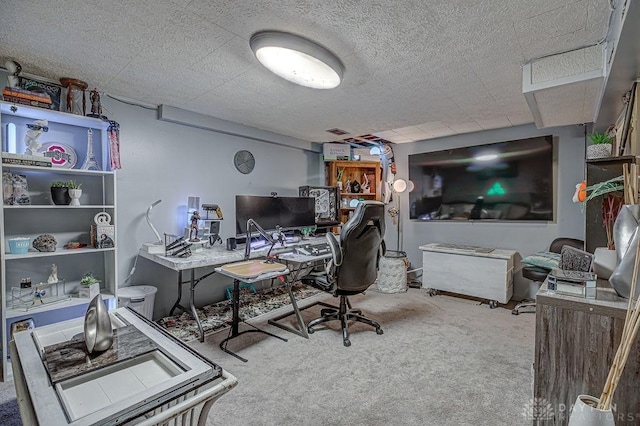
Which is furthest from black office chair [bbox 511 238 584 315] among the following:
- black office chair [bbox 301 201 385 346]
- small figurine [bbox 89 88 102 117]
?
small figurine [bbox 89 88 102 117]

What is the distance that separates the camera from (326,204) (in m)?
4.68

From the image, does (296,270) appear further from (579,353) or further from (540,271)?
(540,271)

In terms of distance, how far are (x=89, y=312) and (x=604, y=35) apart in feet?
9.72

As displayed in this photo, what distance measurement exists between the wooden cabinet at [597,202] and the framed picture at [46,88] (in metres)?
3.78

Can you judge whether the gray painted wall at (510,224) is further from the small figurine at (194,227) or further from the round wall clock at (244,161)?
the small figurine at (194,227)

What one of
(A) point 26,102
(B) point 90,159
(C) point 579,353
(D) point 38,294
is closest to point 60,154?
(B) point 90,159

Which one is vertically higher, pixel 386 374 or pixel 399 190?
pixel 399 190

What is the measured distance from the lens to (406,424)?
1.68 metres

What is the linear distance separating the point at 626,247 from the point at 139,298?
10.9ft

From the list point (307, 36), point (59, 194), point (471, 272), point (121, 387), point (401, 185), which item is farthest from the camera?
point (401, 185)

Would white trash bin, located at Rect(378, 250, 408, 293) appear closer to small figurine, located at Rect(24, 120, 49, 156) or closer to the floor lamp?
the floor lamp

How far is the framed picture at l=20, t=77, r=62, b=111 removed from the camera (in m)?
2.30

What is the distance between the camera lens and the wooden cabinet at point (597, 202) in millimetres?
1729

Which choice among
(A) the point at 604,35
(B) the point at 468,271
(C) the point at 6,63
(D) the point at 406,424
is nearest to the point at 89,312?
(D) the point at 406,424
